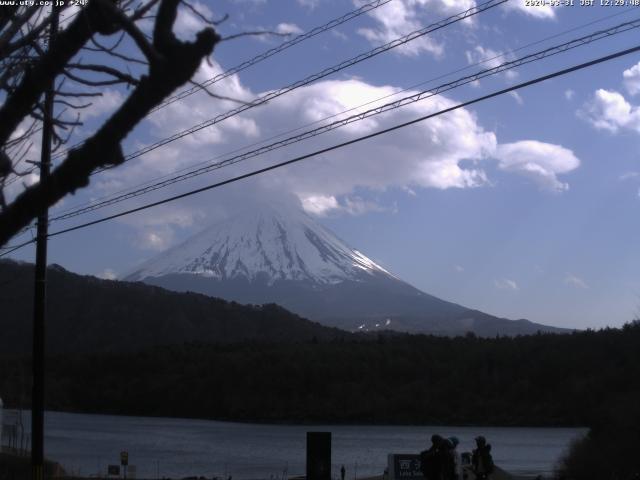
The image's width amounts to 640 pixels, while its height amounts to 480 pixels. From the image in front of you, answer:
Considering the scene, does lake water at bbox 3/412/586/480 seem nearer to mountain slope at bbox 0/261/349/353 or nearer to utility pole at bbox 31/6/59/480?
mountain slope at bbox 0/261/349/353

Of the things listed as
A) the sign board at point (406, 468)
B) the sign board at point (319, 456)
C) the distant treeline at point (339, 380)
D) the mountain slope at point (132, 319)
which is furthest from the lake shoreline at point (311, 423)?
the sign board at point (319, 456)

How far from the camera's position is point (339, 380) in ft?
312

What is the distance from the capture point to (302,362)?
96.6 meters

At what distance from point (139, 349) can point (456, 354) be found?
115 ft

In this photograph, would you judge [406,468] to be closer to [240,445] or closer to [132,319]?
[240,445]

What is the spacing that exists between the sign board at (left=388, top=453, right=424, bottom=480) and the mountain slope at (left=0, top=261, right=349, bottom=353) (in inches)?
3699

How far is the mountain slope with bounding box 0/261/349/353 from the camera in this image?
112625mm

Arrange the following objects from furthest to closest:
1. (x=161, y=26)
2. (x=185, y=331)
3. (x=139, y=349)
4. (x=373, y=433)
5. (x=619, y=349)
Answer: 1. (x=185, y=331)
2. (x=139, y=349)
3. (x=373, y=433)
4. (x=619, y=349)
5. (x=161, y=26)

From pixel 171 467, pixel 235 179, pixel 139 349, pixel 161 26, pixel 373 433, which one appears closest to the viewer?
pixel 161 26

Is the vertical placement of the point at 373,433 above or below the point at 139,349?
below

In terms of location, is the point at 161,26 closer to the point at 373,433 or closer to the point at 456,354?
the point at 373,433

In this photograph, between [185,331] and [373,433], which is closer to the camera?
[373,433]

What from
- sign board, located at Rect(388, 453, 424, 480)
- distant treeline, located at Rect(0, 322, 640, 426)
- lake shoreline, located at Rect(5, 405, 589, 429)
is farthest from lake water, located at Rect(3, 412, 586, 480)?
sign board, located at Rect(388, 453, 424, 480)

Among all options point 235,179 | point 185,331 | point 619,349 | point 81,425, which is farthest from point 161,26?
point 185,331
